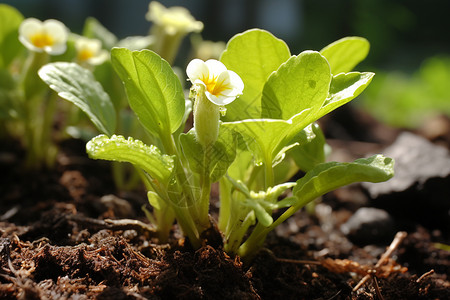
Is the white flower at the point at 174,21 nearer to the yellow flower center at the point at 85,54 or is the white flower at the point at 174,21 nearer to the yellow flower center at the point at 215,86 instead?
the yellow flower center at the point at 85,54

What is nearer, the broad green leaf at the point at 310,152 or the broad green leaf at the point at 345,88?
the broad green leaf at the point at 345,88

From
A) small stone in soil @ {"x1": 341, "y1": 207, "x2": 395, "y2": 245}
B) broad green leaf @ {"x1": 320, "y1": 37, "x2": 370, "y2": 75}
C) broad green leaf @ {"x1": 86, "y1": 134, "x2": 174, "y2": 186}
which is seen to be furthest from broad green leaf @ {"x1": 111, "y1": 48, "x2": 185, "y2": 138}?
small stone in soil @ {"x1": 341, "y1": 207, "x2": 395, "y2": 245}

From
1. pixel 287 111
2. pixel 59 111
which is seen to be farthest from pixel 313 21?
pixel 287 111

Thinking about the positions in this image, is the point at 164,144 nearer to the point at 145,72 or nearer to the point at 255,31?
the point at 145,72

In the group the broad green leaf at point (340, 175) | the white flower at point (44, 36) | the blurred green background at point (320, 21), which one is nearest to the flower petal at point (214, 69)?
the broad green leaf at point (340, 175)

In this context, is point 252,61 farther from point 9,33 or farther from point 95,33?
point 9,33

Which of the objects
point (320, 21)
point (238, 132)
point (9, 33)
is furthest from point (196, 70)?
point (320, 21)
